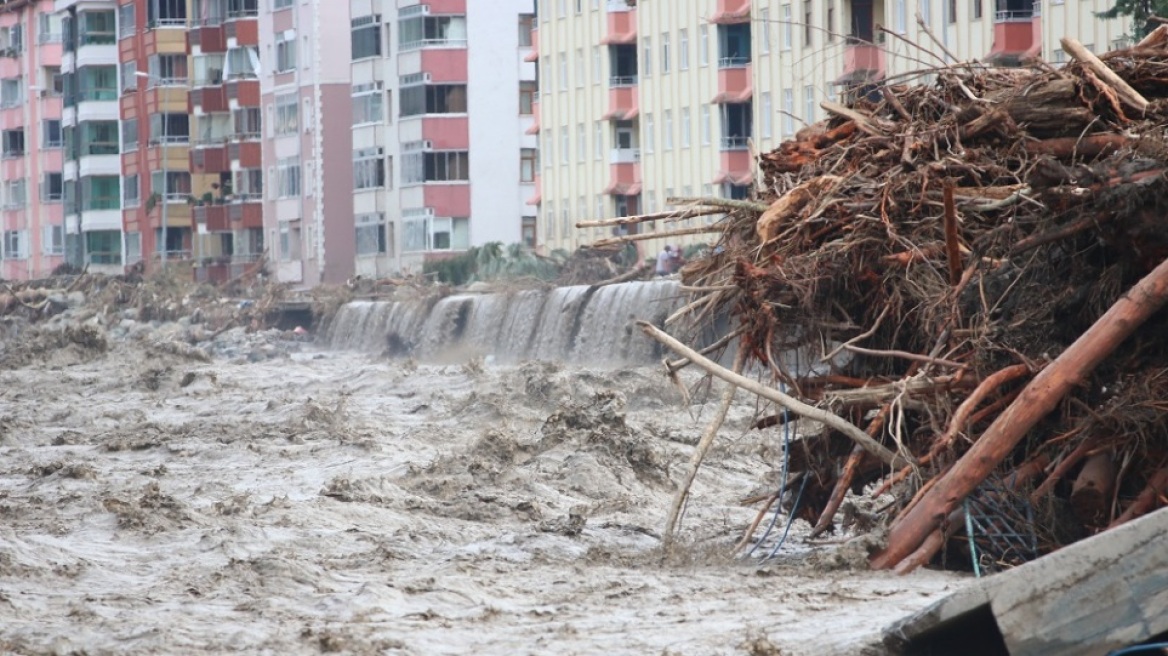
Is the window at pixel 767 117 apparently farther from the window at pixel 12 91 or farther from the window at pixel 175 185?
the window at pixel 12 91

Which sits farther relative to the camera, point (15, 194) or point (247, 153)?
point (15, 194)

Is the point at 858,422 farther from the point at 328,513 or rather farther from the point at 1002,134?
the point at 328,513

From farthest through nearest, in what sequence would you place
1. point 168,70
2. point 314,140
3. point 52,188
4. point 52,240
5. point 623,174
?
point 52,188, point 52,240, point 168,70, point 314,140, point 623,174

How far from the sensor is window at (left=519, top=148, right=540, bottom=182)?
244 ft

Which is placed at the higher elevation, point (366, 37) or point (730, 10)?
point (366, 37)

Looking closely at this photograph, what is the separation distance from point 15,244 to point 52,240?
6.67 metres

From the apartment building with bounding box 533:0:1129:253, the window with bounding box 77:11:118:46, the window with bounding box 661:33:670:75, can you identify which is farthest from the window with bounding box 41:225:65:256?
the window with bounding box 661:33:670:75

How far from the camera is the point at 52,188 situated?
10731 centimetres

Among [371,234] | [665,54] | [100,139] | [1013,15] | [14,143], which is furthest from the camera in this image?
[14,143]

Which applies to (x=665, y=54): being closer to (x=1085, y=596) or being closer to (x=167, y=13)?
(x=167, y=13)

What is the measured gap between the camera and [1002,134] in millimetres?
12070

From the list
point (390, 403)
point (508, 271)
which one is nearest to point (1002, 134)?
point (390, 403)

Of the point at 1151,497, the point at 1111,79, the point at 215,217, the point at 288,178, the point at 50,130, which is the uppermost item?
the point at 50,130

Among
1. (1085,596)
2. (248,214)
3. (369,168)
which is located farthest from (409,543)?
(248,214)
